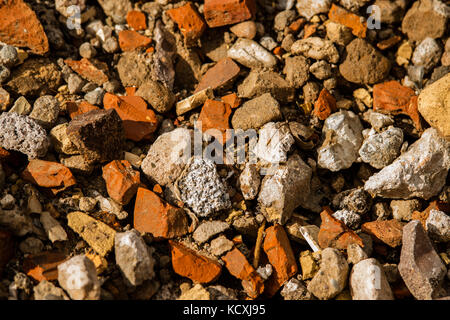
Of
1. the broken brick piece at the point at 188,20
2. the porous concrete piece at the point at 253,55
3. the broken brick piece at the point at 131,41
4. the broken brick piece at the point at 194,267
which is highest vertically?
the broken brick piece at the point at 188,20

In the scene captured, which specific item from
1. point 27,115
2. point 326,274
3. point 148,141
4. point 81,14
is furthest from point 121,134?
point 326,274

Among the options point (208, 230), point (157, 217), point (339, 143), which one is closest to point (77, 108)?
point (157, 217)

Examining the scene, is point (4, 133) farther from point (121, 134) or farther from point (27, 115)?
point (121, 134)

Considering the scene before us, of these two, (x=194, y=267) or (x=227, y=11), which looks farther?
(x=227, y=11)

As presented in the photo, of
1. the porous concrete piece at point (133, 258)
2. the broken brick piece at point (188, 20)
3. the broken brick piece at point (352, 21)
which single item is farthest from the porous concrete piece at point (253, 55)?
the porous concrete piece at point (133, 258)

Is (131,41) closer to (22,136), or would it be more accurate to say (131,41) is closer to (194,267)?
(22,136)

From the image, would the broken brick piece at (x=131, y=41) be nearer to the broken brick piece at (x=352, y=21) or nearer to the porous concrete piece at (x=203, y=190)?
the porous concrete piece at (x=203, y=190)

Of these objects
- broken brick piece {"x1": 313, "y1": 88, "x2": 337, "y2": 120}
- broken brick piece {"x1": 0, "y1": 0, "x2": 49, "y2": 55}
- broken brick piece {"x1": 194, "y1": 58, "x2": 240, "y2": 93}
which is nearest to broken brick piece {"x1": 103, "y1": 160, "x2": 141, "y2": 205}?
broken brick piece {"x1": 194, "y1": 58, "x2": 240, "y2": 93}
